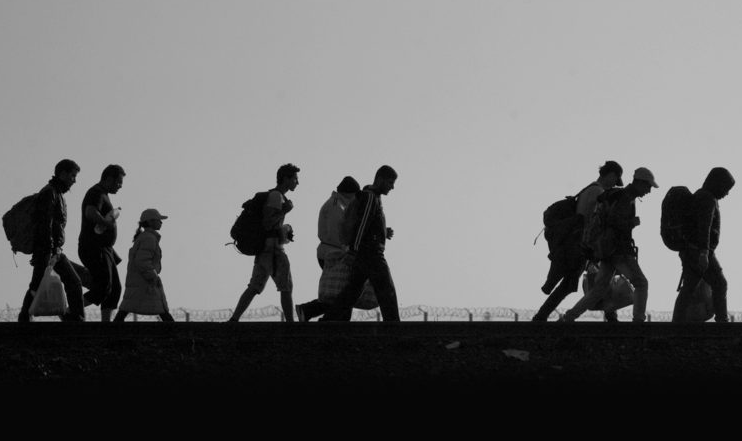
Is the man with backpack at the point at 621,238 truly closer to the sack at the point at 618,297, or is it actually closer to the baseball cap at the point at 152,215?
the sack at the point at 618,297

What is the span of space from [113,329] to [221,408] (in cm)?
283

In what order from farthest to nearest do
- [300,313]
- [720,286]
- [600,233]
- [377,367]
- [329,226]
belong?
1. [329,226]
2. [300,313]
3. [720,286]
4. [600,233]
5. [377,367]

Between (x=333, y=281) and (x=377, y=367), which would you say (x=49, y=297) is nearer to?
(x=333, y=281)

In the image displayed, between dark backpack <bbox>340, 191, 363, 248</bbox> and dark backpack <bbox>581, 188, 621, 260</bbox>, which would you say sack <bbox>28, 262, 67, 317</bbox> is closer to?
dark backpack <bbox>340, 191, 363, 248</bbox>

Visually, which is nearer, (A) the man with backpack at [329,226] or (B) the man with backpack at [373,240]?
(B) the man with backpack at [373,240]

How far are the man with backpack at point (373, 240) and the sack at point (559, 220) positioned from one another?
184 centimetres

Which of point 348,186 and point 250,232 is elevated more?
point 348,186

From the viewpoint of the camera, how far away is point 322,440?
11.1m

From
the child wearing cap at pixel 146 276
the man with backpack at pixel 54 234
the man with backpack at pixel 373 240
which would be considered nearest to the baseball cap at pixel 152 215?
the child wearing cap at pixel 146 276

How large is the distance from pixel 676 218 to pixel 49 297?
579 centimetres

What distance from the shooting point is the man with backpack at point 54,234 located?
1598cm

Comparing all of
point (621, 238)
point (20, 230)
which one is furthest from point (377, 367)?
point (20, 230)

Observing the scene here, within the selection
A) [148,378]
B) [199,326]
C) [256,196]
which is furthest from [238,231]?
[148,378]

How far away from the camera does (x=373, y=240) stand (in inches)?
615
